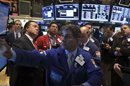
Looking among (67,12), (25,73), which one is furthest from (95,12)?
(25,73)

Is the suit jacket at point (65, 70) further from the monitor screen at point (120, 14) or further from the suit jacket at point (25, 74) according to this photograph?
the monitor screen at point (120, 14)

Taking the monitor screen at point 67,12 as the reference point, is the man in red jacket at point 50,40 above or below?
below

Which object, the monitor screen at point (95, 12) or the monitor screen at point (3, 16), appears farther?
the monitor screen at point (95, 12)

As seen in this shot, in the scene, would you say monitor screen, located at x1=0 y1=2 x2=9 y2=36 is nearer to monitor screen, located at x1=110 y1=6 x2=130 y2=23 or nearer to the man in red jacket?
the man in red jacket

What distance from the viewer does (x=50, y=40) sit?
604cm

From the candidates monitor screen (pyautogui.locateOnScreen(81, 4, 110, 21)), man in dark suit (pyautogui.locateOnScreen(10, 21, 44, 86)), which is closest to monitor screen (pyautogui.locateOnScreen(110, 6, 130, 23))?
monitor screen (pyautogui.locateOnScreen(81, 4, 110, 21))

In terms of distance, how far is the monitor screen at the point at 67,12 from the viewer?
24.3ft

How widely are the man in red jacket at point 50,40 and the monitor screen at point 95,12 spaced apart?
3.51 ft

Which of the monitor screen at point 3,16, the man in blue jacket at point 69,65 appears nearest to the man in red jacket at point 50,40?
the man in blue jacket at point 69,65

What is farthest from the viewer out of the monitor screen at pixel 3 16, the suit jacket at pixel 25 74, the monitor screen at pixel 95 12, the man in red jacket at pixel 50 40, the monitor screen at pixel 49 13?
the monitor screen at pixel 49 13

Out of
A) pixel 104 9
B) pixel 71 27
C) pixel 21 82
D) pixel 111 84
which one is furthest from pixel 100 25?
pixel 71 27

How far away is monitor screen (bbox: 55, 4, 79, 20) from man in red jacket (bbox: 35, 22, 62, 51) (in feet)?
2.96

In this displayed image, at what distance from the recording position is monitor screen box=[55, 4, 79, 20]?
741cm

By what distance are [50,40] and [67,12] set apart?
5.19 ft
